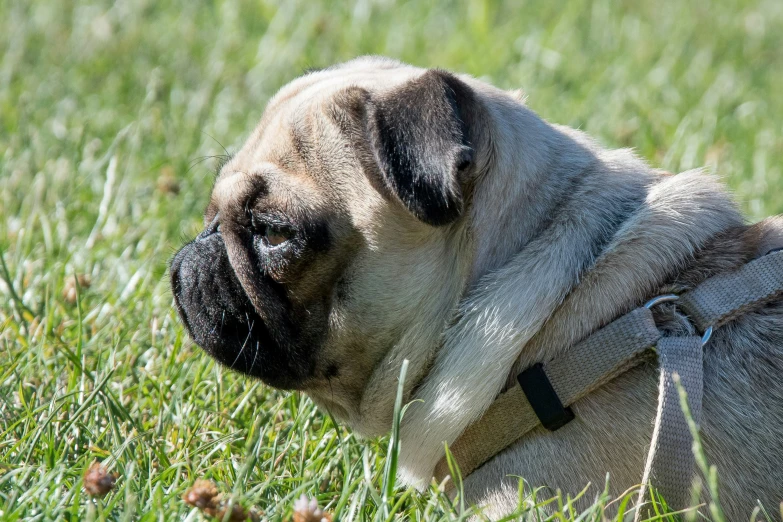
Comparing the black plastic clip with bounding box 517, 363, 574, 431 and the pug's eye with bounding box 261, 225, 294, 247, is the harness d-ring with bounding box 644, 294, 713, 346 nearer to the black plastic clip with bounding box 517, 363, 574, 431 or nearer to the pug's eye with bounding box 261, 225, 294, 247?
the black plastic clip with bounding box 517, 363, 574, 431

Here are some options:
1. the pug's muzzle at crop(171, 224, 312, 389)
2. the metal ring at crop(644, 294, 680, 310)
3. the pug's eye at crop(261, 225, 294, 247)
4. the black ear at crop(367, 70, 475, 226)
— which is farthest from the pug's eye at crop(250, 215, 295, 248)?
the metal ring at crop(644, 294, 680, 310)

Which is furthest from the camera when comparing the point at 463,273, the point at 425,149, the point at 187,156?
the point at 187,156

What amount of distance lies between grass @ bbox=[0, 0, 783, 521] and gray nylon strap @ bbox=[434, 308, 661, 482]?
202mm

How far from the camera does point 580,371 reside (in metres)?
2.45

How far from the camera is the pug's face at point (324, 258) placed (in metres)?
2.68

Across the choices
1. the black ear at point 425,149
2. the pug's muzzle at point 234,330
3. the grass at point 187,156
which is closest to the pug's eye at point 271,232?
the pug's muzzle at point 234,330

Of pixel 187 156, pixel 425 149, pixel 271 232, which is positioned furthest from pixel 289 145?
pixel 187 156

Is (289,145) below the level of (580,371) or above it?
above

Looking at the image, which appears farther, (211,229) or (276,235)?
(211,229)

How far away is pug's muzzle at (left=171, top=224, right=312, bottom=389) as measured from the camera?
277cm

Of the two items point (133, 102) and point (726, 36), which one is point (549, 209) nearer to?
point (133, 102)

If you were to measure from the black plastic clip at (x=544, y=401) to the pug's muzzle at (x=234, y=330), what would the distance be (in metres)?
0.68

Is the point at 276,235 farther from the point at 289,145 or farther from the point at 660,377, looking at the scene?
the point at 660,377

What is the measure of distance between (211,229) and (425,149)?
85 cm
